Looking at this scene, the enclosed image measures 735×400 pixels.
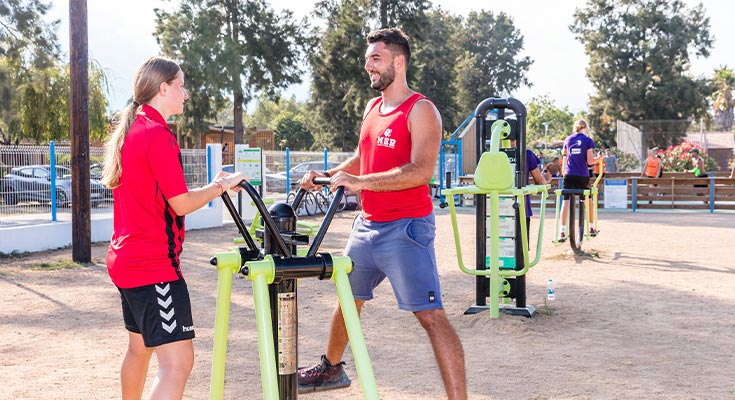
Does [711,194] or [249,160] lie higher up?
[249,160]

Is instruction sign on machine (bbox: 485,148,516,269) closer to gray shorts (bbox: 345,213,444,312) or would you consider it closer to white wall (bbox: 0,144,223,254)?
gray shorts (bbox: 345,213,444,312)

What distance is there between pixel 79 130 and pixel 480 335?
668 cm

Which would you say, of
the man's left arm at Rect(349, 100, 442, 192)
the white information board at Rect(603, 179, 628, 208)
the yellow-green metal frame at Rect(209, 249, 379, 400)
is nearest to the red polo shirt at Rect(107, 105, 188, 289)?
the yellow-green metal frame at Rect(209, 249, 379, 400)

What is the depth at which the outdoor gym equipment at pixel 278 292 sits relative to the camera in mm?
2352

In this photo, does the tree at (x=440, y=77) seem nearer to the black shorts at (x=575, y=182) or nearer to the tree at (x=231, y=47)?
the tree at (x=231, y=47)

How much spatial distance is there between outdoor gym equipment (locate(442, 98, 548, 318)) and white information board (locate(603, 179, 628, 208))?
14591 mm

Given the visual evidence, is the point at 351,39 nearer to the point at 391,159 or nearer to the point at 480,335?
the point at 480,335

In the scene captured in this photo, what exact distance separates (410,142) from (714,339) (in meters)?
3.47

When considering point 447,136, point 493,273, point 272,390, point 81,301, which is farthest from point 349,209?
point 447,136

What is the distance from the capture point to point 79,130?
410 inches

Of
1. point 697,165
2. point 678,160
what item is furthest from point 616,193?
point 678,160

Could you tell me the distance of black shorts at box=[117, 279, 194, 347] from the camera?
9.48ft

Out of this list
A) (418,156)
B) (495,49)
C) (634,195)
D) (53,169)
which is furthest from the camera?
(495,49)

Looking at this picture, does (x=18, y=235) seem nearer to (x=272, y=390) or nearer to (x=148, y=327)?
(x=148, y=327)
